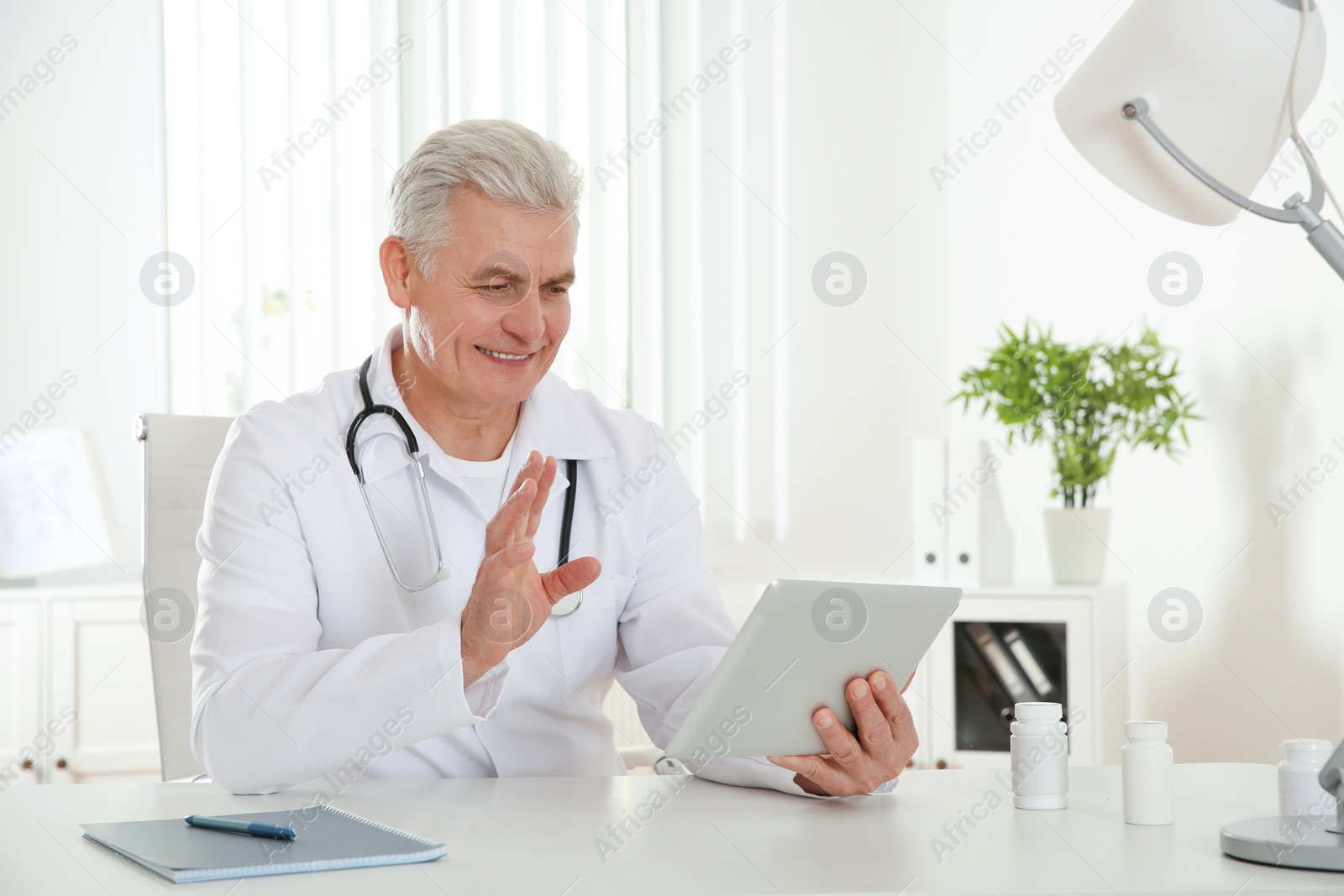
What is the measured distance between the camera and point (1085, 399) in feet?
8.43

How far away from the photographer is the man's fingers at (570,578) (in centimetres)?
121

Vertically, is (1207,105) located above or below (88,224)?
below

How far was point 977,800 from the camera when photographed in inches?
46.9

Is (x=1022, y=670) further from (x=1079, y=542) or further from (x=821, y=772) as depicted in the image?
(x=821, y=772)

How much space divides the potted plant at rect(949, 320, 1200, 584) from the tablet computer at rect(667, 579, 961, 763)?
5.01ft

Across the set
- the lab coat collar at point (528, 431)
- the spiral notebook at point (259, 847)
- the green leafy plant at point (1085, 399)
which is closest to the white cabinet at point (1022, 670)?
the green leafy plant at point (1085, 399)

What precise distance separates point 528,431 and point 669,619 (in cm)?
32

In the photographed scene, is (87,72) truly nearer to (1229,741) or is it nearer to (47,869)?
(47,869)

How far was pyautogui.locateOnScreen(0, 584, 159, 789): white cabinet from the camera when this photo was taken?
2.88 m

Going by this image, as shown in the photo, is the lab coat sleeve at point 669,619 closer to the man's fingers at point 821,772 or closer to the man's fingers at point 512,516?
the man's fingers at point 821,772

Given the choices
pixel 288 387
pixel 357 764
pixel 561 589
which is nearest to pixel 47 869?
pixel 357 764

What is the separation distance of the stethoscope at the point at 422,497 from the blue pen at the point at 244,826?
0.48 m

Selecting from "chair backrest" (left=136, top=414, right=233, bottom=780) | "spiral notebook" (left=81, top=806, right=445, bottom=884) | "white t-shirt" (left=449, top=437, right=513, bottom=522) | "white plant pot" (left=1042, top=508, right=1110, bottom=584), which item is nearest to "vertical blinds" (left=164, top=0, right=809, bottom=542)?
"white plant pot" (left=1042, top=508, right=1110, bottom=584)

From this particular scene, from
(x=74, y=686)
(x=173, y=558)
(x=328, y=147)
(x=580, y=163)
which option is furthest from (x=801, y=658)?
(x=328, y=147)
